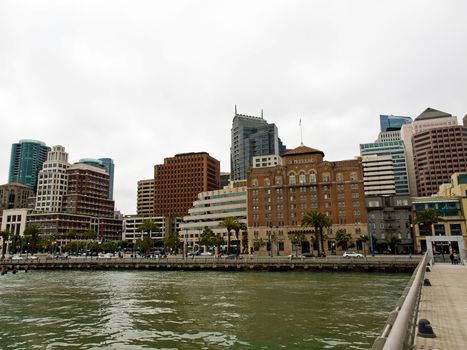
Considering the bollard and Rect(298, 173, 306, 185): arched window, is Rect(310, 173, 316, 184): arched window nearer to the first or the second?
Rect(298, 173, 306, 185): arched window

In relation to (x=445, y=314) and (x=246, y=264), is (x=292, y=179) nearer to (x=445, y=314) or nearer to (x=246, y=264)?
(x=246, y=264)

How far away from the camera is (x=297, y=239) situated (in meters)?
134

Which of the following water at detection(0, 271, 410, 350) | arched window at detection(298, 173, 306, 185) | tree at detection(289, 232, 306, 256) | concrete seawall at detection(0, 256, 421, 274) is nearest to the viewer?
water at detection(0, 271, 410, 350)

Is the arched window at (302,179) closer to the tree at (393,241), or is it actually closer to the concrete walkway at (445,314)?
the tree at (393,241)

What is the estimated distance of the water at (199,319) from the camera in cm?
2444

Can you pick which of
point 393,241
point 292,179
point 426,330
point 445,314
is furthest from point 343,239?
point 426,330

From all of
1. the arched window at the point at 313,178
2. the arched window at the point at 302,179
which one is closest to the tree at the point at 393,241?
the arched window at the point at 313,178

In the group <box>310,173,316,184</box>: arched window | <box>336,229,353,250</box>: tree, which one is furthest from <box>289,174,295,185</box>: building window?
<box>336,229,353,250</box>: tree

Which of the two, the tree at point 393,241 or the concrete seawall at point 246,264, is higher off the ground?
the tree at point 393,241

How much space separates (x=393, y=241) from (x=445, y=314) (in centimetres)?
12129

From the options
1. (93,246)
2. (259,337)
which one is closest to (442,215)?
(259,337)

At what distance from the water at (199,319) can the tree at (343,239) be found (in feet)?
260

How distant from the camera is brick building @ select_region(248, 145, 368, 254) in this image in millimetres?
136250

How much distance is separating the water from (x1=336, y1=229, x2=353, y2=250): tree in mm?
79116
